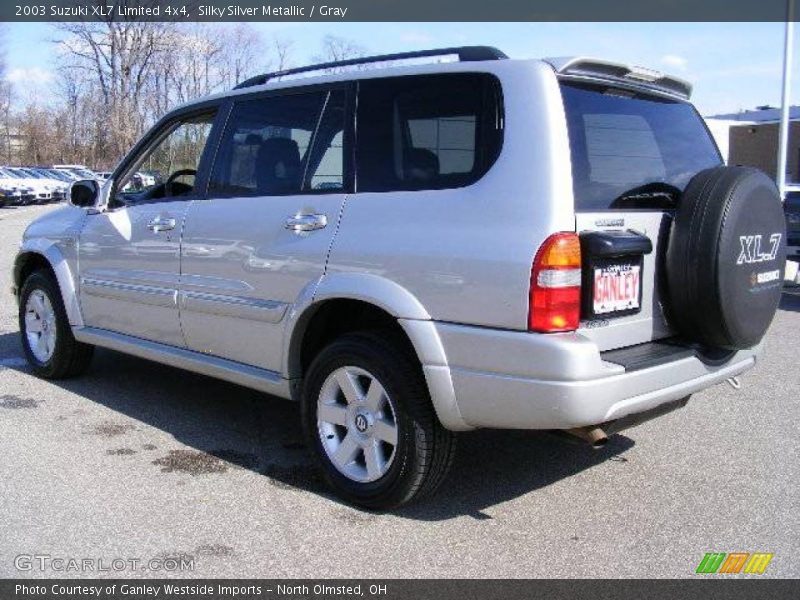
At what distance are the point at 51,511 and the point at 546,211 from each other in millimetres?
2591

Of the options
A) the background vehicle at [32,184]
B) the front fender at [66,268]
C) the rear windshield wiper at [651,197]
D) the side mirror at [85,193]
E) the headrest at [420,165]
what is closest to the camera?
the rear windshield wiper at [651,197]

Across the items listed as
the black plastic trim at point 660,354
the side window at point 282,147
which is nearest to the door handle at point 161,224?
the side window at point 282,147

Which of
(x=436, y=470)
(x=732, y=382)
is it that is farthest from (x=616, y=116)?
(x=436, y=470)

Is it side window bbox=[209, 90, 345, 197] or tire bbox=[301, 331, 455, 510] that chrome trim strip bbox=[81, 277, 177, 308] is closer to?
side window bbox=[209, 90, 345, 197]

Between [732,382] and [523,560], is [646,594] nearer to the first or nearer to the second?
[523,560]

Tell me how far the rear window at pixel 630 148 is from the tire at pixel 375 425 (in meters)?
1.08

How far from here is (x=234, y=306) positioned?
4277mm

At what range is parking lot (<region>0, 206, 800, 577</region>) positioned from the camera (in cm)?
332

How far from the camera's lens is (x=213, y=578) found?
3143 millimetres

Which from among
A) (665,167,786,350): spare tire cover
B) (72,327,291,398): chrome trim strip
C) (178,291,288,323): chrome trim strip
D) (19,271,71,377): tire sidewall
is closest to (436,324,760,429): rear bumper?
(665,167,786,350): spare tire cover

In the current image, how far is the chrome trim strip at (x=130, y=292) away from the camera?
4750mm

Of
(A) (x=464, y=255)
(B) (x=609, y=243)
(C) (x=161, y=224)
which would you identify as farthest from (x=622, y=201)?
(C) (x=161, y=224)

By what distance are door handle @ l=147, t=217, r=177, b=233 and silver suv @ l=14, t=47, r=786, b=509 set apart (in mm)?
91

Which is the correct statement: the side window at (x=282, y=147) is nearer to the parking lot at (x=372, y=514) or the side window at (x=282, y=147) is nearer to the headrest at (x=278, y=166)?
the headrest at (x=278, y=166)
